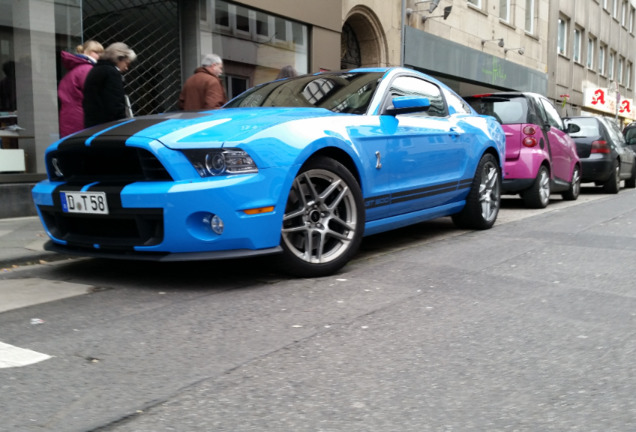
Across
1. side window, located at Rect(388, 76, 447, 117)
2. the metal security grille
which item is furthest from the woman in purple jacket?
side window, located at Rect(388, 76, 447, 117)

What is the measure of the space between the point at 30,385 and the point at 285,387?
3.12 ft

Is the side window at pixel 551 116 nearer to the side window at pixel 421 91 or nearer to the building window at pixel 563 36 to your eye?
the side window at pixel 421 91

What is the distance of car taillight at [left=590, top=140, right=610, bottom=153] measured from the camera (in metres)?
12.8

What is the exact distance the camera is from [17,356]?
2746mm

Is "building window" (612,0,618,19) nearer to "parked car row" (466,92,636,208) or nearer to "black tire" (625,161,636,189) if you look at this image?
"black tire" (625,161,636,189)

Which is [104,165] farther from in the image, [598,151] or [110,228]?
[598,151]

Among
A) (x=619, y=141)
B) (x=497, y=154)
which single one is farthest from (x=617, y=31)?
(x=497, y=154)

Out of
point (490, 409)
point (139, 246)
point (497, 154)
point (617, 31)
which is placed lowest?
point (490, 409)

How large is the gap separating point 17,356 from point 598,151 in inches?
484

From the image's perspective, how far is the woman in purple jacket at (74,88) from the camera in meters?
6.48

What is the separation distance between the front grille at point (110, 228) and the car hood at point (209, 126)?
45 cm

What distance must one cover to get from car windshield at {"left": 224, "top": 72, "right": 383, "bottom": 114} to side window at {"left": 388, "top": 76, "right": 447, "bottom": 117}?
0.60 ft

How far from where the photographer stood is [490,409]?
2.25m

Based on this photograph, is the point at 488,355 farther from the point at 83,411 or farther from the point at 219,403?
the point at 83,411
